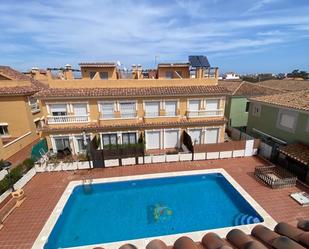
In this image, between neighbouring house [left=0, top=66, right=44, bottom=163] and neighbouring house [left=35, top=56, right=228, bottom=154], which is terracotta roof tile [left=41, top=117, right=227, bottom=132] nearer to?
neighbouring house [left=35, top=56, right=228, bottom=154]

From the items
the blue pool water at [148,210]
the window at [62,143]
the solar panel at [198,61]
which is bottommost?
the blue pool water at [148,210]

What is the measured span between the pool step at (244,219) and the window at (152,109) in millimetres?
13455

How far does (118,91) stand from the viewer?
22109 millimetres

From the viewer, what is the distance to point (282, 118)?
2127 cm

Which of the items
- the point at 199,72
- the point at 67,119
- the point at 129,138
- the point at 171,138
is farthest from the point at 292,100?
the point at 67,119

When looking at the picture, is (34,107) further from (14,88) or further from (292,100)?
(292,100)

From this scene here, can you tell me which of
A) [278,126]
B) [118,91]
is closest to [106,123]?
[118,91]

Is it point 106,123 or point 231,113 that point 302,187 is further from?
point 106,123

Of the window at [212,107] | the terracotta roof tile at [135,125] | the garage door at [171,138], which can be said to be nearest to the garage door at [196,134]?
the terracotta roof tile at [135,125]

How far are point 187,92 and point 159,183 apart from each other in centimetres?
1076

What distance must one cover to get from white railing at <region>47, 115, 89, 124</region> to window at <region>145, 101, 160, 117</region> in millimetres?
6882

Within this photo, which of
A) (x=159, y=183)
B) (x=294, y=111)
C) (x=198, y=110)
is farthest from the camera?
(x=198, y=110)

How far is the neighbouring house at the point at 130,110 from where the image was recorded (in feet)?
70.6

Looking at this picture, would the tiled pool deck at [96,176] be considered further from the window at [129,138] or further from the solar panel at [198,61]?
the solar panel at [198,61]
